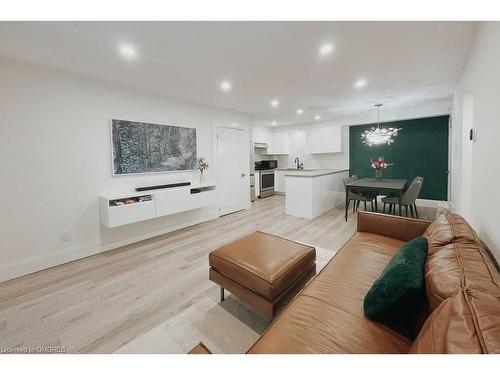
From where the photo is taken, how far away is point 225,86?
3.39m

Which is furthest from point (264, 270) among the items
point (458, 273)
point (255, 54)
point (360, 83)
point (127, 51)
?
point (360, 83)

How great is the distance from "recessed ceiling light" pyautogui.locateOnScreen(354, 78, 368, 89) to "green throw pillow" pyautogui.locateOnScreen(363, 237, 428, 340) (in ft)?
9.85

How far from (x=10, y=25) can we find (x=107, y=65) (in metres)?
0.85

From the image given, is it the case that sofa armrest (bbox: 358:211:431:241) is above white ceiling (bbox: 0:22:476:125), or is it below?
below

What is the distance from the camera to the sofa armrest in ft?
6.90

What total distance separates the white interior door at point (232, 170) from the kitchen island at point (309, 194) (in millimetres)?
1135

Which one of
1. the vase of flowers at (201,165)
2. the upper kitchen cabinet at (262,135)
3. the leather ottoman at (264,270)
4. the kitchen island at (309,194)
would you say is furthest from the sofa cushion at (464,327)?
the upper kitchen cabinet at (262,135)

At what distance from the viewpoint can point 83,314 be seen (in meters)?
1.87

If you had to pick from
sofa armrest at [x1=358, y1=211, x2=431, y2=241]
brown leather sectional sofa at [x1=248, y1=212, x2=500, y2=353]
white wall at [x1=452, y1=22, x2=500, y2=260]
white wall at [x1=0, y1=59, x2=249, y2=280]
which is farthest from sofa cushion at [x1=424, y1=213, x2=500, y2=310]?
white wall at [x1=0, y1=59, x2=249, y2=280]

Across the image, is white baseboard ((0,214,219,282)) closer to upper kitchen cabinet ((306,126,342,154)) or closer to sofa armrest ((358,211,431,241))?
sofa armrest ((358,211,431,241))

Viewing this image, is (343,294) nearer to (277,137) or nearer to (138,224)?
(138,224)
